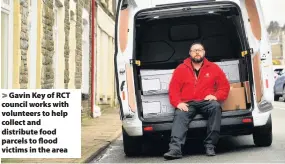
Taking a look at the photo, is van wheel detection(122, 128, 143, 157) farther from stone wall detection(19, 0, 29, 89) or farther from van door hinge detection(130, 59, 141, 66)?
stone wall detection(19, 0, 29, 89)

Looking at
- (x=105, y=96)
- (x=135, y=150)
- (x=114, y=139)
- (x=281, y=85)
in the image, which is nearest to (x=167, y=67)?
(x=135, y=150)

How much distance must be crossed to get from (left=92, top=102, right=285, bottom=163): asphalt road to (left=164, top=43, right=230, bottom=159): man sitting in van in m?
0.28

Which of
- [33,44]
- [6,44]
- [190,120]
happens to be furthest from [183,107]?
[33,44]

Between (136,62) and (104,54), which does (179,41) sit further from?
(104,54)

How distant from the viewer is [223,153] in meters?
8.67

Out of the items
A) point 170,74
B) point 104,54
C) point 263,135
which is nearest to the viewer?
point 263,135

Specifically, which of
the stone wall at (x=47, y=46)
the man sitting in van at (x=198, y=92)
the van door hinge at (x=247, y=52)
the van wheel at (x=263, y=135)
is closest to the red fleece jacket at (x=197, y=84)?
the man sitting in van at (x=198, y=92)

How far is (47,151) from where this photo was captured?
6473 mm

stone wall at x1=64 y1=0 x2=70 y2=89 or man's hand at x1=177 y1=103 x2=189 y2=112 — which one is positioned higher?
stone wall at x1=64 y1=0 x2=70 y2=89

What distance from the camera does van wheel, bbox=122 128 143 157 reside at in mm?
8648

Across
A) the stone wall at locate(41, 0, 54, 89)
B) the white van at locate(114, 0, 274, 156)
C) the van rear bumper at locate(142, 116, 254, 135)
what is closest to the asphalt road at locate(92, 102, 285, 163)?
the white van at locate(114, 0, 274, 156)

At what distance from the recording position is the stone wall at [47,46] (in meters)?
12.1

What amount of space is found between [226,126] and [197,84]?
2.42 ft
